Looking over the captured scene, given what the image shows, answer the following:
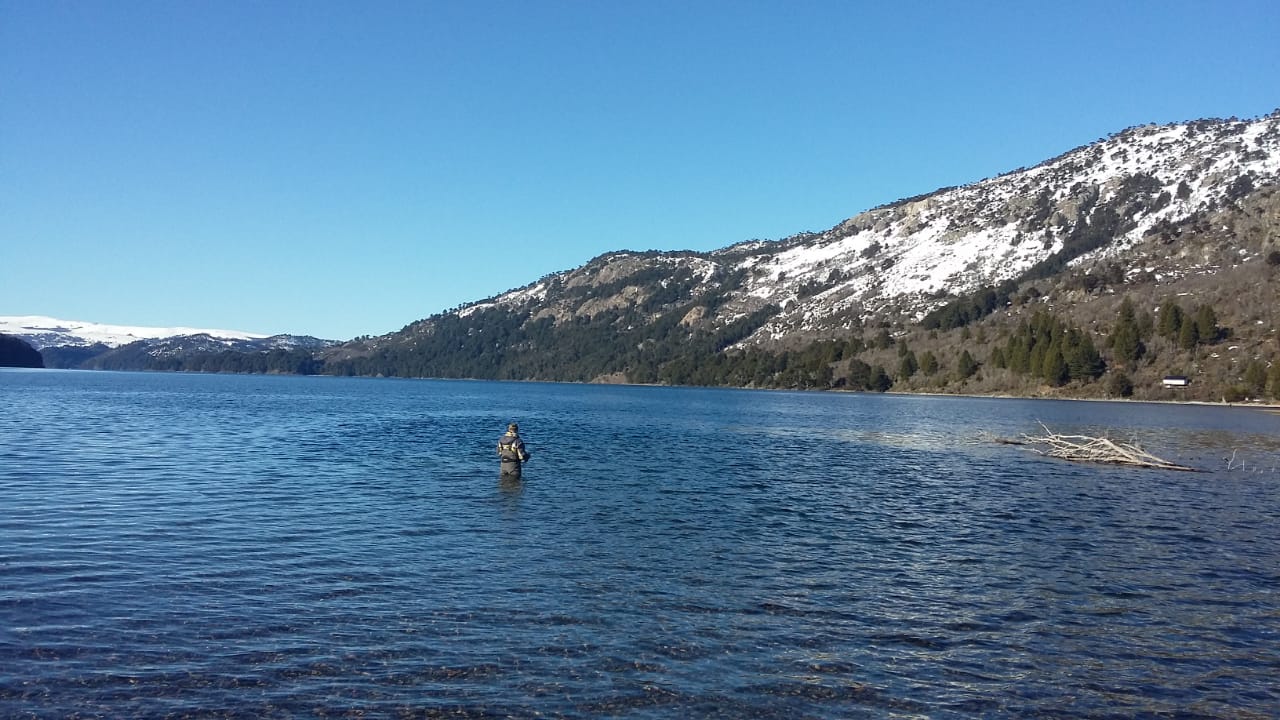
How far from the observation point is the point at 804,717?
13992 mm

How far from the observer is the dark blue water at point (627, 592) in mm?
14883

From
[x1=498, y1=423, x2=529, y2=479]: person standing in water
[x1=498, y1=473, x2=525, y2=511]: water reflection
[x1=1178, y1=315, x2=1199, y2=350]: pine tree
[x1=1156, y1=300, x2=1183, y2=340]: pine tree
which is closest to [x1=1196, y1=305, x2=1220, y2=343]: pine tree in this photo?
[x1=1178, y1=315, x2=1199, y2=350]: pine tree

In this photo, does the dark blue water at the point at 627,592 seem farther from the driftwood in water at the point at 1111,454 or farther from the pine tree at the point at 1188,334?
the pine tree at the point at 1188,334

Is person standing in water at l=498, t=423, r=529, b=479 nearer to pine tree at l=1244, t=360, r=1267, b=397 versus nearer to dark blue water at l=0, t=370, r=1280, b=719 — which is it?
dark blue water at l=0, t=370, r=1280, b=719

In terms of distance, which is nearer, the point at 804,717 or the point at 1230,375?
the point at 804,717

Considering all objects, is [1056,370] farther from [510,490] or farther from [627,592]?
[627,592]

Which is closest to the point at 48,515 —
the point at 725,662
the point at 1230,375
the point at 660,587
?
the point at 660,587

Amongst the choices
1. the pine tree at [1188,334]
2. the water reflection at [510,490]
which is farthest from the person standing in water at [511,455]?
the pine tree at [1188,334]

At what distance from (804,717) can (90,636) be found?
14.2 metres

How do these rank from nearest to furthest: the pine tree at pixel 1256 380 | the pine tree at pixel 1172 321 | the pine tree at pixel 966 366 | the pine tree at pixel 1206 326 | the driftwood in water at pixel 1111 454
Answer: the driftwood in water at pixel 1111 454 < the pine tree at pixel 1256 380 < the pine tree at pixel 1206 326 < the pine tree at pixel 1172 321 < the pine tree at pixel 966 366

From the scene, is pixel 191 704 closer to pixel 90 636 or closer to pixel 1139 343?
pixel 90 636

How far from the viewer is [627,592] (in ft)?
69.7

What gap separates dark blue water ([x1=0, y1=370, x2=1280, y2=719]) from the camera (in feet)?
48.8

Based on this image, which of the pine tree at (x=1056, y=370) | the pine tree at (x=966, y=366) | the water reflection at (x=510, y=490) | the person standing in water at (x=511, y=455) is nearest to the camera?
the water reflection at (x=510, y=490)
